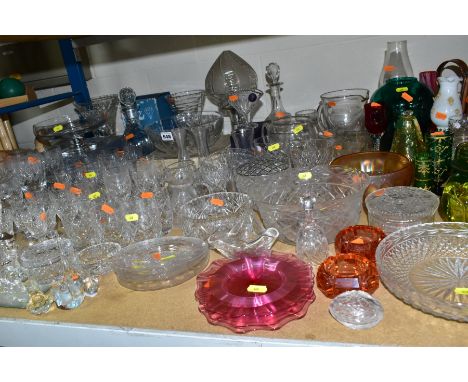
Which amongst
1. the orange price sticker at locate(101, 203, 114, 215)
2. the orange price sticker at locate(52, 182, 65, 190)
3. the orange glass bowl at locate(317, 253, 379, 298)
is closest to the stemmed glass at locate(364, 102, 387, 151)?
the orange glass bowl at locate(317, 253, 379, 298)

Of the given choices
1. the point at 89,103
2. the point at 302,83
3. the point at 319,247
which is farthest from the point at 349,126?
the point at 89,103

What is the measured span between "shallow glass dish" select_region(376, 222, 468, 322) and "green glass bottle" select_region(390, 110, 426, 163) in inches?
11.5

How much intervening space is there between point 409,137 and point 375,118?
13cm

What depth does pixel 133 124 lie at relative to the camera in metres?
1.58

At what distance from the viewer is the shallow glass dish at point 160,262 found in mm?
869

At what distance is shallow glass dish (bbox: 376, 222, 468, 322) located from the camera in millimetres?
701

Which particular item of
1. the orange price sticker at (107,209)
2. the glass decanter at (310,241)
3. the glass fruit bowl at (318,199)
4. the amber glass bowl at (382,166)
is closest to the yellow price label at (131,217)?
the orange price sticker at (107,209)

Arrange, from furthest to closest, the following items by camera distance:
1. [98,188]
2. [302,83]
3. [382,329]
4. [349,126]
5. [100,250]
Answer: [302,83]
[349,126]
[98,188]
[100,250]
[382,329]

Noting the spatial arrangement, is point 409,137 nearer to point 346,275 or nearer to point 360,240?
point 360,240

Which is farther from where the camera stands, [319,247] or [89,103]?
[89,103]

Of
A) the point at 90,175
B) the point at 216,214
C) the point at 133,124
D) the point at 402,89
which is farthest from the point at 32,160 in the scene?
the point at 402,89
